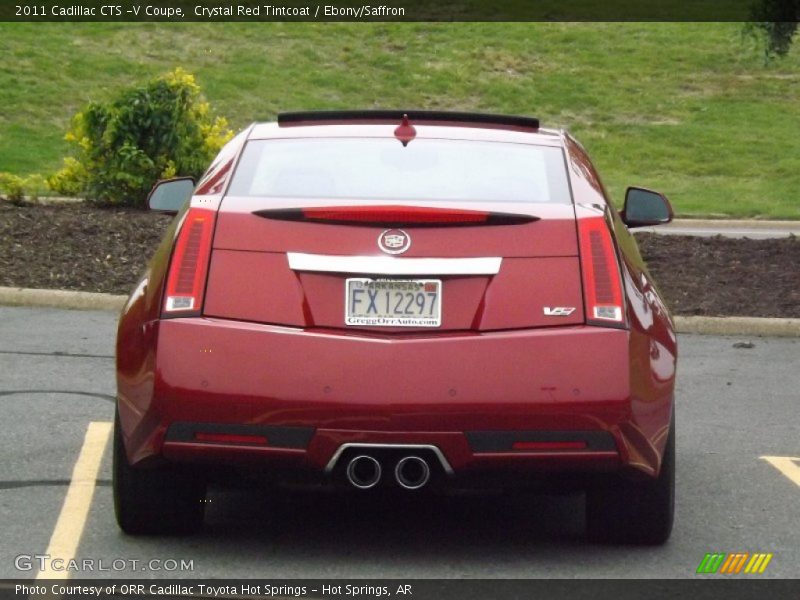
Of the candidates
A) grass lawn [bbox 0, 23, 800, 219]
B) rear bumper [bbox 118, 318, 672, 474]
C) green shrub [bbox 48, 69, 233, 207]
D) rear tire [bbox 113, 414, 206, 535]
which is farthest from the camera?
grass lawn [bbox 0, 23, 800, 219]

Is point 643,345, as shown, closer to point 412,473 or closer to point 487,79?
point 412,473

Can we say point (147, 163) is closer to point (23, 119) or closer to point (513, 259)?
point (513, 259)

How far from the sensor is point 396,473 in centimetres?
528

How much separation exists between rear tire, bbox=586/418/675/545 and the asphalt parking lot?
5 cm

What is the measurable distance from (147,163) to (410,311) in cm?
1134

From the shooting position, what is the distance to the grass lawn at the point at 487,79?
2869 cm

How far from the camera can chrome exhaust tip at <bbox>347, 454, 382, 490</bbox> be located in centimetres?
527

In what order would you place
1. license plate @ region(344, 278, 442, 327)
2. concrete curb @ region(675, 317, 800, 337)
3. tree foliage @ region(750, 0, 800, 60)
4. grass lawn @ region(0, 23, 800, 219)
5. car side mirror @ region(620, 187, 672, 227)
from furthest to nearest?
grass lawn @ region(0, 23, 800, 219), tree foliage @ region(750, 0, 800, 60), concrete curb @ region(675, 317, 800, 337), car side mirror @ region(620, 187, 672, 227), license plate @ region(344, 278, 442, 327)

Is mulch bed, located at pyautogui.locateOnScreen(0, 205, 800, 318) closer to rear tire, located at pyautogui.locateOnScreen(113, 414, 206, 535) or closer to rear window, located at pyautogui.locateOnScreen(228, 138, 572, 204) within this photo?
rear window, located at pyautogui.locateOnScreen(228, 138, 572, 204)

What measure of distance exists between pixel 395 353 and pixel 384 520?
1.19 m
